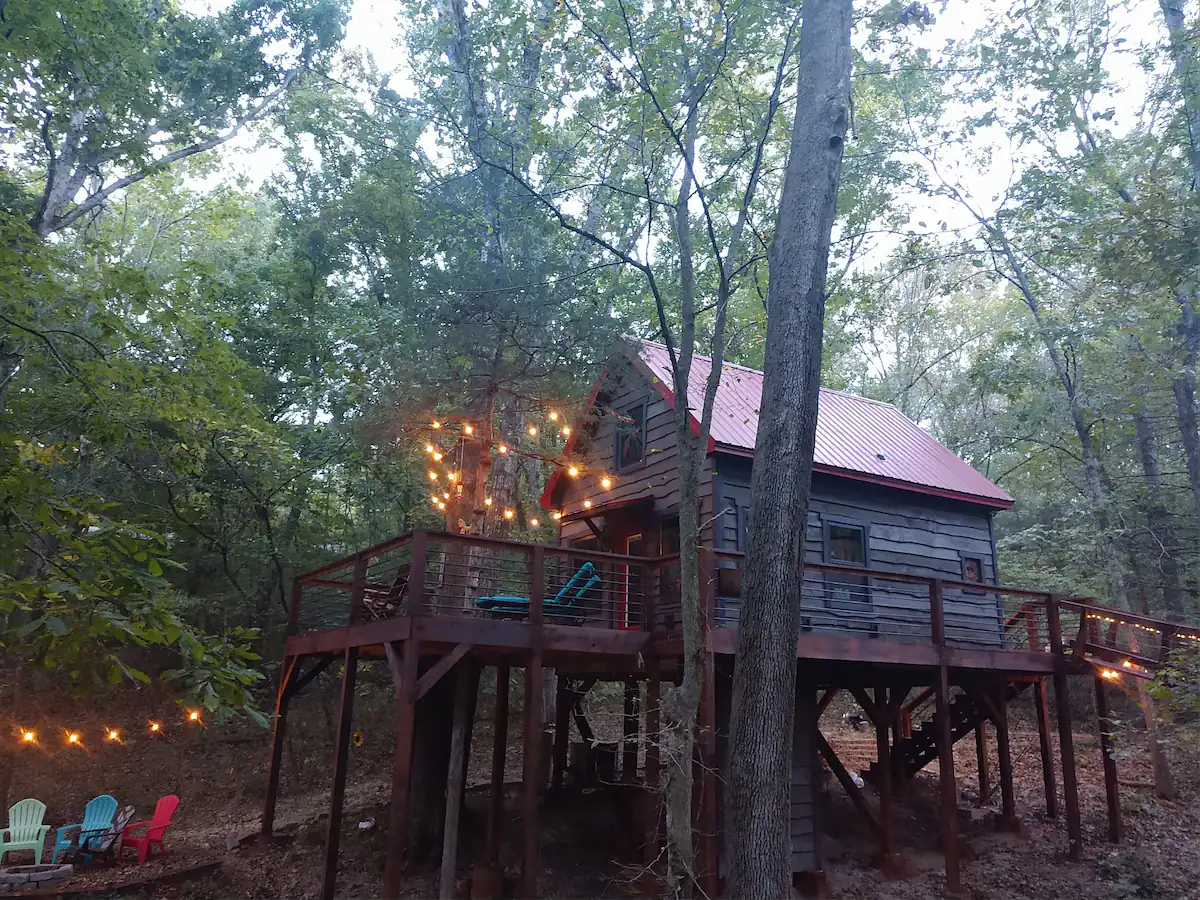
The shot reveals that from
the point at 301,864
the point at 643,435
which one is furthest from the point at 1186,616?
the point at 301,864

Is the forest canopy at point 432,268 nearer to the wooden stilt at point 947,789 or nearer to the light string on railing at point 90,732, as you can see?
the light string on railing at point 90,732

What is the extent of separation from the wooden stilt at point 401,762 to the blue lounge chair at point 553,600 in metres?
1.22

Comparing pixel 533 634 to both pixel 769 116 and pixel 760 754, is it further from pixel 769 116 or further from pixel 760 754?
pixel 769 116

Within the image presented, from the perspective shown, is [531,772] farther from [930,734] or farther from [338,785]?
[930,734]

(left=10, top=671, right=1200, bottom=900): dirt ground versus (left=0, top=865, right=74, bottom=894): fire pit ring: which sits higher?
(left=10, top=671, right=1200, bottom=900): dirt ground

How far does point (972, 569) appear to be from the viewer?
14133 mm

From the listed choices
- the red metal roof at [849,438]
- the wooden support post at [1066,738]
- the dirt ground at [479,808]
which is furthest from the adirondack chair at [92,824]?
the wooden support post at [1066,738]

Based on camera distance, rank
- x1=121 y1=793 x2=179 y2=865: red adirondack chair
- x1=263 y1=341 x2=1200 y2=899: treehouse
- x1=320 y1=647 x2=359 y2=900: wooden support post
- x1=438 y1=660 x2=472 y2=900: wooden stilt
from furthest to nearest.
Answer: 1. x1=121 y1=793 x2=179 y2=865: red adirondack chair
2. x1=438 y1=660 x2=472 y2=900: wooden stilt
3. x1=320 y1=647 x2=359 y2=900: wooden support post
4. x1=263 y1=341 x2=1200 y2=899: treehouse

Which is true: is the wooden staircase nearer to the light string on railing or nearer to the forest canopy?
the forest canopy

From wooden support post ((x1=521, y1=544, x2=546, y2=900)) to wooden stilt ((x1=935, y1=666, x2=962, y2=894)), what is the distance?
5.45m

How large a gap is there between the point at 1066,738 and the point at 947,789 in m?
3.28

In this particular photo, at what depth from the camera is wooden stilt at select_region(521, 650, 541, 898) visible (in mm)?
8211

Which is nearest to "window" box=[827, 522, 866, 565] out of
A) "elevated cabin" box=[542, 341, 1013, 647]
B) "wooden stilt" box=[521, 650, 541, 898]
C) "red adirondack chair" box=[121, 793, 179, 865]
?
"elevated cabin" box=[542, 341, 1013, 647]

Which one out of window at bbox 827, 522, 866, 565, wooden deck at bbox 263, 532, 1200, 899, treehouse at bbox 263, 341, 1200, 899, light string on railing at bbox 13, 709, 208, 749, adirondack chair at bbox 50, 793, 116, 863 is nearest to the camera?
wooden deck at bbox 263, 532, 1200, 899
